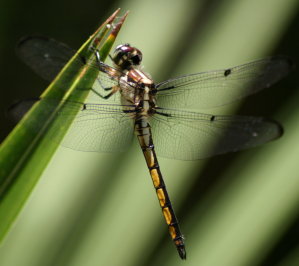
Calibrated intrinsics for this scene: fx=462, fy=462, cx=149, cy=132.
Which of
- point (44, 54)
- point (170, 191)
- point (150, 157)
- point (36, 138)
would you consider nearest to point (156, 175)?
point (150, 157)

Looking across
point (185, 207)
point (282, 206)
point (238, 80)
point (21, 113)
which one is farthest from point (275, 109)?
point (21, 113)

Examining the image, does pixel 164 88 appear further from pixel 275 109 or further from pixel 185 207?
pixel 275 109

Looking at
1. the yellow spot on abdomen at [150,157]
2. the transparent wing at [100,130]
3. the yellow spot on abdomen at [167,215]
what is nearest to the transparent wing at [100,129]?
the transparent wing at [100,130]

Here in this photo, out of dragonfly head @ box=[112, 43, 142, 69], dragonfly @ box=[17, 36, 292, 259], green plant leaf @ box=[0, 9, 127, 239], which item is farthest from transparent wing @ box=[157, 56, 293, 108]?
green plant leaf @ box=[0, 9, 127, 239]

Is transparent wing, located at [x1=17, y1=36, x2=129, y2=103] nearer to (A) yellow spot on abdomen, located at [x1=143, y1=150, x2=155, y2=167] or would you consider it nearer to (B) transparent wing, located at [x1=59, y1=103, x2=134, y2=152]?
(B) transparent wing, located at [x1=59, y1=103, x2=134, y2=152]

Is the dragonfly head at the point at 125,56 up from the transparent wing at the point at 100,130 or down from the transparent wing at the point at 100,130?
up

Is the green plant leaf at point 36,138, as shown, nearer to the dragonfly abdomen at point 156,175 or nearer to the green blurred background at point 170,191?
the dragonfly abdomen at point 156,175
